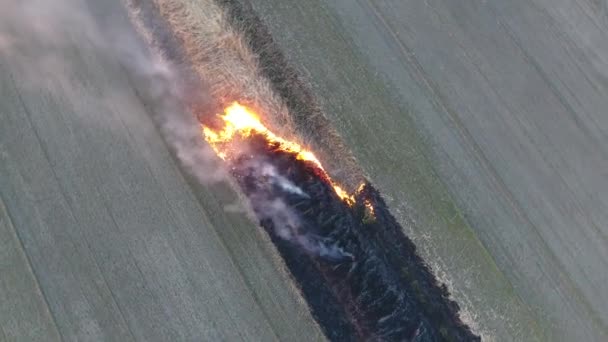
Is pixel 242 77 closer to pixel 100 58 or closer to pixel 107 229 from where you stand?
pixel 100 58

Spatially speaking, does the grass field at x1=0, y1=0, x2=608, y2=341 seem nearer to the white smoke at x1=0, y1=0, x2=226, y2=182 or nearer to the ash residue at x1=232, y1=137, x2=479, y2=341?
the white smoke at x1=0, y1=0, x2=226, y2=182

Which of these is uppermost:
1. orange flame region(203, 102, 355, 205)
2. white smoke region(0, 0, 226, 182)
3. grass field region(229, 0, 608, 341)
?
white smoke region(0, 0, 226, 182)

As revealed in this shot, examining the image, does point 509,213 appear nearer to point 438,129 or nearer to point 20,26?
point 438,129

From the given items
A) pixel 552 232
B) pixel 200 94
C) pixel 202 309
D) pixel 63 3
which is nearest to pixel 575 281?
pixel 552 232

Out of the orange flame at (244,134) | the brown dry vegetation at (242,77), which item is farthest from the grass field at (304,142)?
the orange flame at (244,134)

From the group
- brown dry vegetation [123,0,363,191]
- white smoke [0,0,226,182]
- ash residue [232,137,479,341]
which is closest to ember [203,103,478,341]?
ash residue [232,137,479,341]

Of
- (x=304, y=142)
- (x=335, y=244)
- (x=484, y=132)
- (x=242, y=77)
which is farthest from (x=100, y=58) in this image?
(x=484, y=132)
